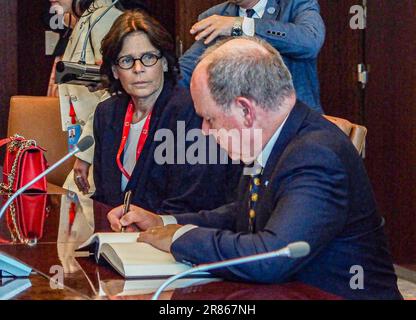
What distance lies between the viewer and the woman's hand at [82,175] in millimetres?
4113

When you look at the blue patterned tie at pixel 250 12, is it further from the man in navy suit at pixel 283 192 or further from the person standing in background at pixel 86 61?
the man in navy suit at pixel 283 192

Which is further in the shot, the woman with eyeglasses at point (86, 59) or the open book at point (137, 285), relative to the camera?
the woman with eyeglasses at point (86, 59)

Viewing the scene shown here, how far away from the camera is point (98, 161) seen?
3.79m

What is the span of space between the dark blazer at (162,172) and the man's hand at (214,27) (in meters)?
0.26

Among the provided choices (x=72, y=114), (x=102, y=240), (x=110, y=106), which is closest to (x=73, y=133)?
(x=72, y=114)

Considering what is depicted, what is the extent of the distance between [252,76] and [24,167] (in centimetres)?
196

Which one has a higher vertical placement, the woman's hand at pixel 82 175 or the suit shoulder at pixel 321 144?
the suit shoulder at pixel 321 144

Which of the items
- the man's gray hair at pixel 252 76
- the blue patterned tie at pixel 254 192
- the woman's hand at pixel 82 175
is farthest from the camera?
the woman's hand at pixel 82 175

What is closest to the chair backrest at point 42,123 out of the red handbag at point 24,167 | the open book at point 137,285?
the red handbag at point 24,167

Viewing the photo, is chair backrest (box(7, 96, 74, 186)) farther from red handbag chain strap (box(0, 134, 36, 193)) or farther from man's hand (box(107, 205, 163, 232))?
man's hand (box(107, 205, 163, 232))

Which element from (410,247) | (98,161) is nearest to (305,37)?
(98,161)

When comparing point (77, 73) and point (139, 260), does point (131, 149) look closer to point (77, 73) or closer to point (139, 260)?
point (77, 73)

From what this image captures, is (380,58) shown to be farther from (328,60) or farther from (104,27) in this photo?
(104,27)
